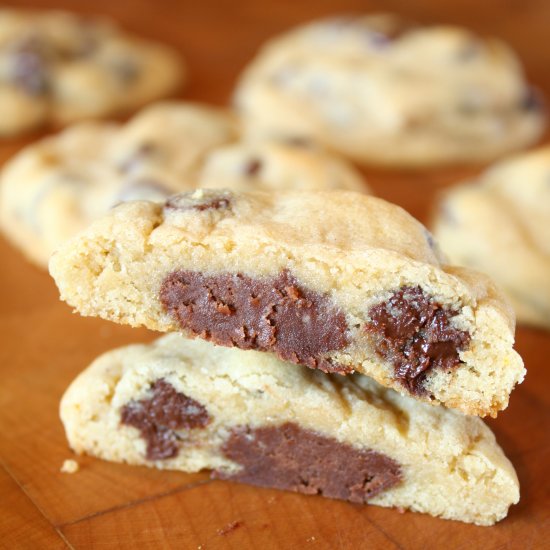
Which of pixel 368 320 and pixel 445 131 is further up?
pixel 368 320

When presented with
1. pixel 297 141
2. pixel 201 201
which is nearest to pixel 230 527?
pixel 201 201

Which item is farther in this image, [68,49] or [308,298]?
[68,49]

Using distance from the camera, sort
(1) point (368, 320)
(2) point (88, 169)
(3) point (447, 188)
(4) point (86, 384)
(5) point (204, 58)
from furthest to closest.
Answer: (5) point (204, 58) < (3) point (447, 188) < (2) point (88, 169) < (4) point (86, 384) < (1) point (368, 320)

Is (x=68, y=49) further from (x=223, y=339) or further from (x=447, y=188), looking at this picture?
(x=223, y=339)

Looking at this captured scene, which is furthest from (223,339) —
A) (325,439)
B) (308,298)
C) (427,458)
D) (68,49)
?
(68,49)

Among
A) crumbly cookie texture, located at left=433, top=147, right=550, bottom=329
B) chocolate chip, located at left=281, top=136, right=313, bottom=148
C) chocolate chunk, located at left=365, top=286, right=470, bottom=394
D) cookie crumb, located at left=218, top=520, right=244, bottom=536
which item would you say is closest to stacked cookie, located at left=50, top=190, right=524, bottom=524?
chocolate chunk, located at left=365, top=286, right=470, bottom=394

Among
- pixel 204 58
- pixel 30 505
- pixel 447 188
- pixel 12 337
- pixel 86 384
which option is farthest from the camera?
pixel 204 58

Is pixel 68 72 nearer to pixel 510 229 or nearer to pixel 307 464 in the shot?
pixel 510 229

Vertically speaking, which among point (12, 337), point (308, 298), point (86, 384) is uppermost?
point (308, 298)
